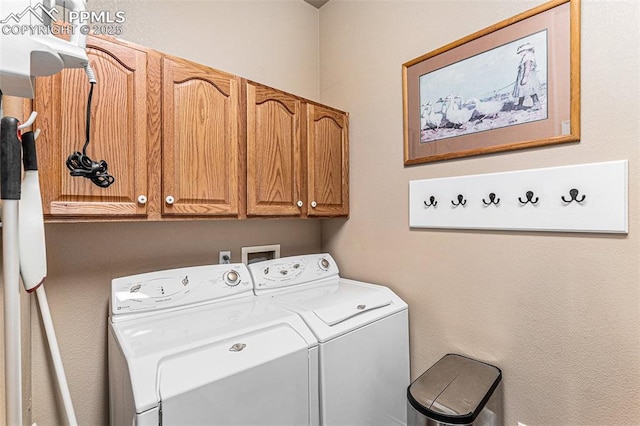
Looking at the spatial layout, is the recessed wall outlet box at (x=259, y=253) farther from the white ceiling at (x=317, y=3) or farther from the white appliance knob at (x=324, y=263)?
the white ceiling at (x=317, y=3)

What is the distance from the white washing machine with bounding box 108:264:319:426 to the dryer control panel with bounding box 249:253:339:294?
20cm

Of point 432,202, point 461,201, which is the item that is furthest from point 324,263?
point 461,201

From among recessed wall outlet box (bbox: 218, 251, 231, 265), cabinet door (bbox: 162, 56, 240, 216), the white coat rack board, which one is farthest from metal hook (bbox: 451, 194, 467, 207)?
recessed wall outlet box (bbox: 218, 251, 231, 265)

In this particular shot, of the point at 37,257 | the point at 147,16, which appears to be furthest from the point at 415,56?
the point at 37,257

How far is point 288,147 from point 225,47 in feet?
2.46

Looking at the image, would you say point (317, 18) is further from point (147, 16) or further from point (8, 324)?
point (8, 324)

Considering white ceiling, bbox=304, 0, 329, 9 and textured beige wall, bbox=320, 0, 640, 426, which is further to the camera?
white ceiling, bbox=304, 0, 329, 9

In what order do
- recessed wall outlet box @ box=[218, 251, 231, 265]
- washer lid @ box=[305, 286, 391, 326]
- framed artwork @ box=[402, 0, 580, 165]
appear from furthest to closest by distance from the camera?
recessed wall outlet box @ box=[218, 251, 231, 265]
washer lid @ box=[305, 286, 391, 326]
framed artwork @ box=[402, 0, 580, 165]

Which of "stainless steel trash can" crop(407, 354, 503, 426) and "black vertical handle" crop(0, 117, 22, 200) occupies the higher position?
"black vertical handle" crop(0, 117, 22, 200)

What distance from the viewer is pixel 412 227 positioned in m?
1.81

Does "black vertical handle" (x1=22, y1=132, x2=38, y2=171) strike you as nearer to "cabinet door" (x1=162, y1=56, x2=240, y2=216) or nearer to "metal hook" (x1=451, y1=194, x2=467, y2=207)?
"cabinet door" (x1=162, y1=56, x2=240, y2=216)

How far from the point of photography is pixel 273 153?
1.69m

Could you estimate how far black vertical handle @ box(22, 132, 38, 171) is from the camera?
2.71ft

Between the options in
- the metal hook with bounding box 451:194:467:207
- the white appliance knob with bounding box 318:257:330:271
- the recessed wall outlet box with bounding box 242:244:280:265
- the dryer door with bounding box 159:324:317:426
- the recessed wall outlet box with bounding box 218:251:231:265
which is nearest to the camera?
the dryer door with bounding box 159:324:317:426
